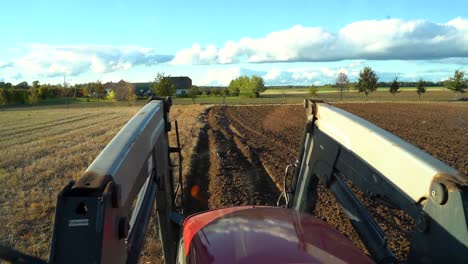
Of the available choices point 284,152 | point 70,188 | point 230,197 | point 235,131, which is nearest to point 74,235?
point 70,188

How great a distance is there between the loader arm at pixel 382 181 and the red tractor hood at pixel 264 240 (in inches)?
12.2

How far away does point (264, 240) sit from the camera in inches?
82.7

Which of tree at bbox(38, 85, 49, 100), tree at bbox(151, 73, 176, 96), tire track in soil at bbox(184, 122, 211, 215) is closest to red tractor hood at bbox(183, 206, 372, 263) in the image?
tire track in soil at bbox(184, 122, 211, 215)

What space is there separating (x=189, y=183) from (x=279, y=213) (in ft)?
24.0

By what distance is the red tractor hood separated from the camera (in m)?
1.93

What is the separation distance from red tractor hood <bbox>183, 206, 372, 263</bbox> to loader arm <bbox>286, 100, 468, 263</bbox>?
0.31 m

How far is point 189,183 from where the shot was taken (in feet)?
32.2

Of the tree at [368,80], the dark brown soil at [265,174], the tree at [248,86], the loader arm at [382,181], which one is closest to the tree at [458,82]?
the tree at [368,80]

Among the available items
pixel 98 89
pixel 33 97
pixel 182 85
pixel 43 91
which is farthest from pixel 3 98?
pixel 182 85

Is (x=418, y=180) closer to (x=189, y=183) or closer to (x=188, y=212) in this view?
(x=188, y=212)

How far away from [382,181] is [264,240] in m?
0.79

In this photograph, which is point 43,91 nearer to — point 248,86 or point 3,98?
point 3,98

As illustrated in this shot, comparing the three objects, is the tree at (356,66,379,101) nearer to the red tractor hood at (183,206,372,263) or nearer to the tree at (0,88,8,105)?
the tree at (0,88,8,105)

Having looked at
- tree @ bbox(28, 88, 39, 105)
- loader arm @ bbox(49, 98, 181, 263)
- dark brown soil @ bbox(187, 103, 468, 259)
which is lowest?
dark brown soil @ bbox(187, 103, 468, 259)
